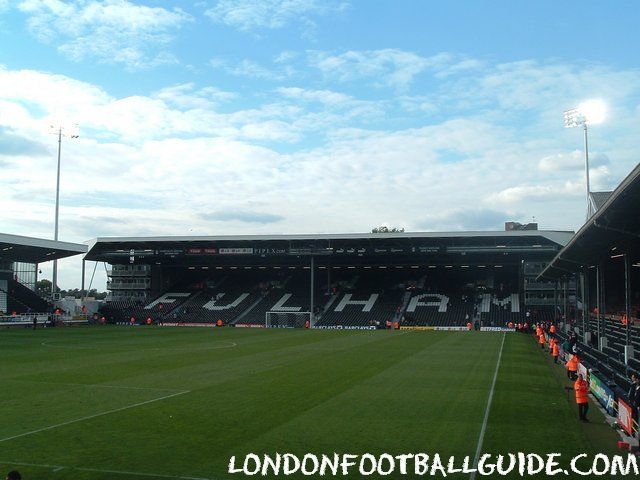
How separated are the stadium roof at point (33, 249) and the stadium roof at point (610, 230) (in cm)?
4287

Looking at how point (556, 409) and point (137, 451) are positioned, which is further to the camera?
point (556, 409)

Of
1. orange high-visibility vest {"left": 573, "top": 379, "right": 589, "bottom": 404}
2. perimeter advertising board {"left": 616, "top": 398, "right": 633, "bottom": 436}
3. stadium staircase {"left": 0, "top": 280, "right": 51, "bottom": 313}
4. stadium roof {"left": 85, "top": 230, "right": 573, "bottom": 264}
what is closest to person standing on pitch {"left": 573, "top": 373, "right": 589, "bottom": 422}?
orange high-visibility vest {"left": 573, "top": 379, "right": 589, "bottom": 404}

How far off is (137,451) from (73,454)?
1168 mm

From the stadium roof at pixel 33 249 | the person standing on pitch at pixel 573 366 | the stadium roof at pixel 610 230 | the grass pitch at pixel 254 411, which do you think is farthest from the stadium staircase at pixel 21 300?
the person standing on pitch at pixel 573 366

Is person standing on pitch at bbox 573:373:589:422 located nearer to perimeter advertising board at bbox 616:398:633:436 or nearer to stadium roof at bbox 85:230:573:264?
perimeter advertising board at bbox 616:398:633:436

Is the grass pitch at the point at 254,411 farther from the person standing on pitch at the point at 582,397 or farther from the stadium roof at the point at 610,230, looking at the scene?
the stadium roof at the point at 610,230

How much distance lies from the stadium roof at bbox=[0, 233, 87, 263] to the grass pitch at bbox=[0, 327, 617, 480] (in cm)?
2543

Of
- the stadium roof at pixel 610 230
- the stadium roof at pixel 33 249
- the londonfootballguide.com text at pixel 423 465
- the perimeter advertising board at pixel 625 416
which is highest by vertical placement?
the stadium roof at pixel 33 249

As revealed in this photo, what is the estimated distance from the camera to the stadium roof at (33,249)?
5205 centimetres

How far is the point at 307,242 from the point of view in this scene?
212ft

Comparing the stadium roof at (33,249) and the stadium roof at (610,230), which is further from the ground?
the stadium roof at (33,249)

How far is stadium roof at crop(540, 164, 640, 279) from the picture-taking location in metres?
15.0

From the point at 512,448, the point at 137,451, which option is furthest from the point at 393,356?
the point at 137,451

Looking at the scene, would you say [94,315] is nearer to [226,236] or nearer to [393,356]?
[226,236]
